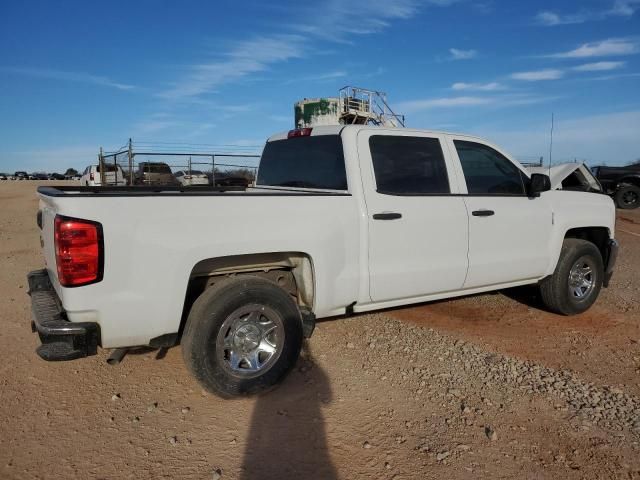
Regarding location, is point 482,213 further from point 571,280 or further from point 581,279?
point 581,279

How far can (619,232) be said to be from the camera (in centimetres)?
1292

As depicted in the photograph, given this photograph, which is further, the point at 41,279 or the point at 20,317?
the point at 20,317

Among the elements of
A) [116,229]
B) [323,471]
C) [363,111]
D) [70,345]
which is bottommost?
[323,471]

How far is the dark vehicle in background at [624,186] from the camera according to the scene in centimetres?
1898

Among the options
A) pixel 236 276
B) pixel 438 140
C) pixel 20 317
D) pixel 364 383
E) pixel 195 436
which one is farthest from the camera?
pixel 20 317

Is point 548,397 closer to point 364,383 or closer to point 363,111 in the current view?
point 364,383

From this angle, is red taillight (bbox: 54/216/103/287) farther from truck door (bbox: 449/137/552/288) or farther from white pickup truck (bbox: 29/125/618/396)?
truck door (bbox: 449/137/552/288)

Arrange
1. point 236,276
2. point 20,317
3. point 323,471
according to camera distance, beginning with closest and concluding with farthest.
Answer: point 323,471, point 236,276, point 20,317

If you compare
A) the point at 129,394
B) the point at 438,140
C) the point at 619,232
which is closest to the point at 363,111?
the point at 619,232

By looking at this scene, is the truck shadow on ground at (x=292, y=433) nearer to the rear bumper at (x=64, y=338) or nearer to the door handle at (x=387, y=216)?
the rear bumper at (x=64, y=338)

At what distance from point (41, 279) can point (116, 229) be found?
4.11 ft

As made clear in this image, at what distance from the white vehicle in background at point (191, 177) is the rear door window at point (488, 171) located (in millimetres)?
14522

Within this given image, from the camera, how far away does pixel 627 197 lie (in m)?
19.2

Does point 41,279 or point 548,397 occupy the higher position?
point 41,279
